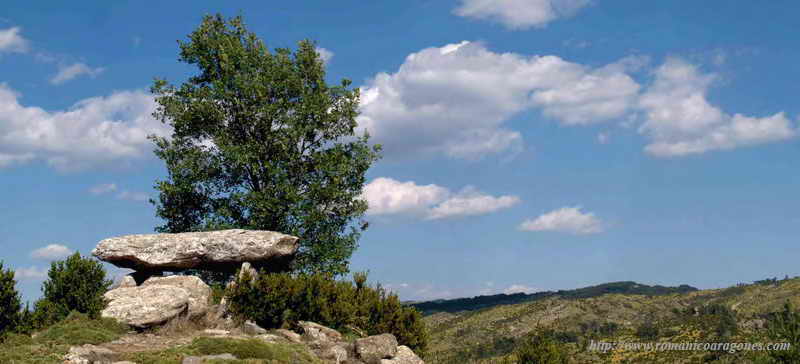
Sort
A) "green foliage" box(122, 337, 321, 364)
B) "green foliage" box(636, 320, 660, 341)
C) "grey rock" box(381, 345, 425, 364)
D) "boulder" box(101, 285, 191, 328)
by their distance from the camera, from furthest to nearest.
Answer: "green foliage" box(636, 320, 660, 341) < "boulder" box(101, 285, 191, 328) < "grey rock" box(381, 345, 425, 364) < "green foliage" box(122, 337, 321, 364)

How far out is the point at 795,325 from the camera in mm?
44844

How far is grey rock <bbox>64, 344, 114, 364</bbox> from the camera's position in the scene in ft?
74.7

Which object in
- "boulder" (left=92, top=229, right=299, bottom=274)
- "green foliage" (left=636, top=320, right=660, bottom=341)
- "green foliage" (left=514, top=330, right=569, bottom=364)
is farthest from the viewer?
"green foliage" (left=636, top=320, right=660, bottom=341)

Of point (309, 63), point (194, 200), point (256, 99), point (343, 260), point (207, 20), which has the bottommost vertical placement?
point (343, 260)

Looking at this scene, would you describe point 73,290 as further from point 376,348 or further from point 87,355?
point 376,348

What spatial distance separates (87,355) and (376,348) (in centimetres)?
1131

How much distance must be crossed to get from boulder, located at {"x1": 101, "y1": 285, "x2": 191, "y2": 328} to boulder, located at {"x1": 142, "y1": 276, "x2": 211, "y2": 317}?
0.53 metres

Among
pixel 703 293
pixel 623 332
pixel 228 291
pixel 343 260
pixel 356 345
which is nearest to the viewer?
pixel 356 345

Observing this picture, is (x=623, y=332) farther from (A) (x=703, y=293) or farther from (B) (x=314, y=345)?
(B) (x=314, y=345)

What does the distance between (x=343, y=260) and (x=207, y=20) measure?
1871cm

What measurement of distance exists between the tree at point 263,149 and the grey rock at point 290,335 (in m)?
9.76

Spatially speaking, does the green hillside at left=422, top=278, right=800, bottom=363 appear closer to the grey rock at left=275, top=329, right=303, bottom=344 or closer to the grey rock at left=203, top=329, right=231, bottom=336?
the grey rock at left=275, top=329, right=303, bottom=344

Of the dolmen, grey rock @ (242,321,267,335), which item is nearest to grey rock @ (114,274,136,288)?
the dolmen

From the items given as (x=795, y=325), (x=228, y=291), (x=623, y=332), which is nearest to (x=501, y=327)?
(x=623, y=332)
